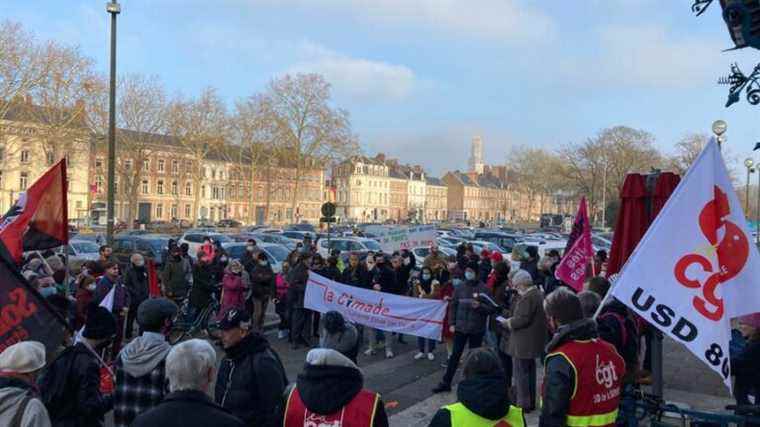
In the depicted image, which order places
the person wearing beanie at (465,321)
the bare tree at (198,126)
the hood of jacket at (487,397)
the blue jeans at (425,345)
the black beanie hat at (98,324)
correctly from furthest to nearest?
the bare tree at (198,126)
the blue jeans at (425,345)
the person wearing beanie at (465,321)
the black beanie hat at (98,324)
the hood of jacket at (487,397)

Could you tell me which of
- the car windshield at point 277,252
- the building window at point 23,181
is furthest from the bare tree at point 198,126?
the car windshield at point 277,252

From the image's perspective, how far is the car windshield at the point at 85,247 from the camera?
22.2 meters

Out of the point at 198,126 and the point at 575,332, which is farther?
the point at 198,126

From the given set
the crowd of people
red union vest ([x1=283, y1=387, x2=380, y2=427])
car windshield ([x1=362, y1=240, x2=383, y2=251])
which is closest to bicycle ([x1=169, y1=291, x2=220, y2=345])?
the crowd of people

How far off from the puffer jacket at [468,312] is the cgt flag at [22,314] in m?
→ 5.24

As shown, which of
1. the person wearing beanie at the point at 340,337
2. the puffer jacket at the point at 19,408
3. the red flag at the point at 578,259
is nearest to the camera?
the puffer jacket at the point at 19,408

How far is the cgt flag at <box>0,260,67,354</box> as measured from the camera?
14.4 ft

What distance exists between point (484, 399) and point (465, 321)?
551 cm

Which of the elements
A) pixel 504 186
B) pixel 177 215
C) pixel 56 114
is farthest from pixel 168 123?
pixel 504 186

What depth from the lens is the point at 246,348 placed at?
157 inches

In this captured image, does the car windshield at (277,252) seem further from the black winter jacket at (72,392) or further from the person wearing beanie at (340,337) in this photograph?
the black winter jacket at (72,392)

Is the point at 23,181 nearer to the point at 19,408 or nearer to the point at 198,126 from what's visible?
the point at 198,126

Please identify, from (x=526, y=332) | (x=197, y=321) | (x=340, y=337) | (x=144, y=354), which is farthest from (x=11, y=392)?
(x=197, y=321)

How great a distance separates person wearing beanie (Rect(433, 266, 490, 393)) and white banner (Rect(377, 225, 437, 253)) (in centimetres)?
918
